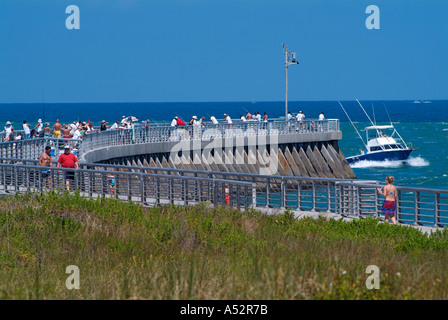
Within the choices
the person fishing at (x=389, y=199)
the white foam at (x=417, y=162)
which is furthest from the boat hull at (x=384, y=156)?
the person fishing at (x=389, y=199)

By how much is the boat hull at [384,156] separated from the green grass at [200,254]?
5268cm

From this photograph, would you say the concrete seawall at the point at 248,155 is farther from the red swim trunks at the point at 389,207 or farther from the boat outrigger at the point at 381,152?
the red swim trunks at the point at 389,207

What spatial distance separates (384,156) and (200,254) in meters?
59.6

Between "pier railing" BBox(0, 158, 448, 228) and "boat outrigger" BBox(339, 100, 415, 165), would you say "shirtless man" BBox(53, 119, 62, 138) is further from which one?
"boat outrigger" BBox(339, 100, 415, 165)

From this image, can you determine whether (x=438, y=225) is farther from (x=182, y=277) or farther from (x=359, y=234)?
(x=182, y=277)

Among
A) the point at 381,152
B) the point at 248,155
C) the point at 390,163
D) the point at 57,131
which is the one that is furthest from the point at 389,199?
Result: the point at 390,163

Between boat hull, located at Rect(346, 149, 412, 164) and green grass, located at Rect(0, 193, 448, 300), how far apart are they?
173ft

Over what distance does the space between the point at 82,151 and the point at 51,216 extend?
18090 mm

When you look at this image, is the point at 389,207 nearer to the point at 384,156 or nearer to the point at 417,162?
the point at 384,156

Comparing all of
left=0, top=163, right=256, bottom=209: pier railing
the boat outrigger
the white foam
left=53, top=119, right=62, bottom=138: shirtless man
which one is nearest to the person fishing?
left=0, top=163, right=256, bottom=209: pier railing

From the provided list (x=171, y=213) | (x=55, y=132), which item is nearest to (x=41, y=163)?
(x=171, y=213)

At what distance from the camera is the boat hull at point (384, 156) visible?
68.4 metres

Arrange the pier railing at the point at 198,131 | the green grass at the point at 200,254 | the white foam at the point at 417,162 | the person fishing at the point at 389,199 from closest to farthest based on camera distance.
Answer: the green grass at the point at 200,254 < the person fishing at the point at 389,199 < the pier railing at the point at 198,131 < the white foam at the point at 417,162

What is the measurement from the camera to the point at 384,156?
6906 centimetres
